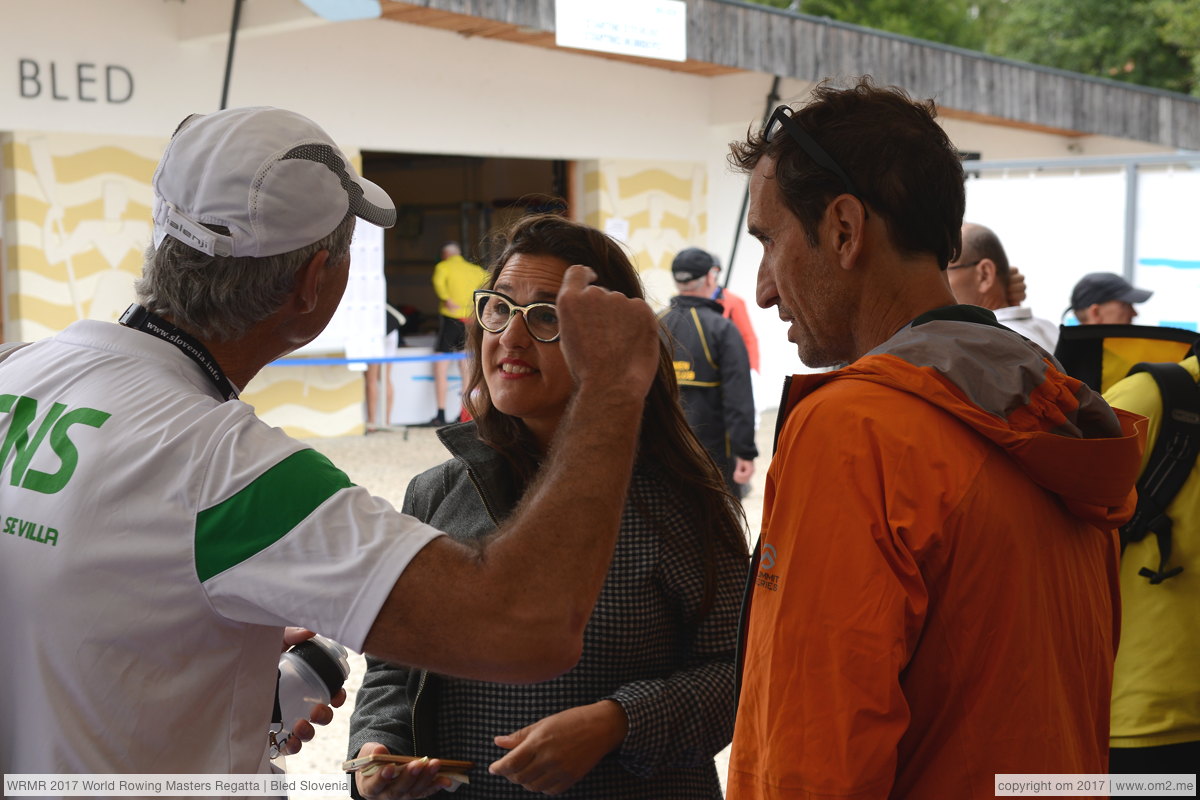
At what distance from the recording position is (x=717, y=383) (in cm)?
643

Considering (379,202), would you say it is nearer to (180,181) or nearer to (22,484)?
(180,181)

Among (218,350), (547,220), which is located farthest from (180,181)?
(547,220)

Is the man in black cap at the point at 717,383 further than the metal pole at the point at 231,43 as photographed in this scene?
No

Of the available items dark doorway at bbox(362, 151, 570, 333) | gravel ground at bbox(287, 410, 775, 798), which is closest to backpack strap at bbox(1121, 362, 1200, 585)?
gravel ground at bbox(287, 410, 775, 798)

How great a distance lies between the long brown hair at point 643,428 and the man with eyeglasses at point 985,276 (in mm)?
2469

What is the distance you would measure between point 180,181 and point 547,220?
3.24ft

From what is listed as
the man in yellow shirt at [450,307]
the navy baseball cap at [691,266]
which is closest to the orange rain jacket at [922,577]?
the navy baseball cap at [691,266]

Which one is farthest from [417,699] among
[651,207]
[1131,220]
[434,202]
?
[434,202]

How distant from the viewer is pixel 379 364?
41.0 ft

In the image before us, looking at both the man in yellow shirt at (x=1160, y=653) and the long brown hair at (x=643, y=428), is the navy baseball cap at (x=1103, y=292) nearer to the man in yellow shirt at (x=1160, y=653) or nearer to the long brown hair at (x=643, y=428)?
the man in yellow shirt at (x=1160, y=653)

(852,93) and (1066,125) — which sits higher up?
(1066,125)

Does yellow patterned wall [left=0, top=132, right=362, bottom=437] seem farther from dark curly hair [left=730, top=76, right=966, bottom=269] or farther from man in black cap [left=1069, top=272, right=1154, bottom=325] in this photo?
dark curly hair [left=730, top=76, right=966, bottom=269]

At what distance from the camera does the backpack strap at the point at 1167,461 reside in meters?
2.61

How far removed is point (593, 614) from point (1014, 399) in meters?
0.97
